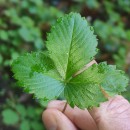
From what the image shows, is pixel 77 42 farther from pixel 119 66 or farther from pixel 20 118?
pixel 119 66

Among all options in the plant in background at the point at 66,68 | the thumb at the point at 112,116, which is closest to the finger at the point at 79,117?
the thumb at the point at 112,116

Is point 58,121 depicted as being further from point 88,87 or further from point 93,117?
point 88,87

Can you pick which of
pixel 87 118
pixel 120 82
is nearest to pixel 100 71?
pixel 120 82

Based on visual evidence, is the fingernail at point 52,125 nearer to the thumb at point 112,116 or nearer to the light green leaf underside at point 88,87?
the thumb at point 112,116

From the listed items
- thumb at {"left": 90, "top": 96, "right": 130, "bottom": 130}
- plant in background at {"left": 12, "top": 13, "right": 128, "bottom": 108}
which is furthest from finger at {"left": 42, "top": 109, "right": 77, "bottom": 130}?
plant in background at {"left": 12, "top": 13, "right": 128, "bottom": 108}

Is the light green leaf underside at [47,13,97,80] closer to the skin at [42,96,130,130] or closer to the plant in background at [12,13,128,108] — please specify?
the plant in background at [12,13,128,108]

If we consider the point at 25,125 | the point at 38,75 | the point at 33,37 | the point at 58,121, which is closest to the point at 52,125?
the point at 58,121
